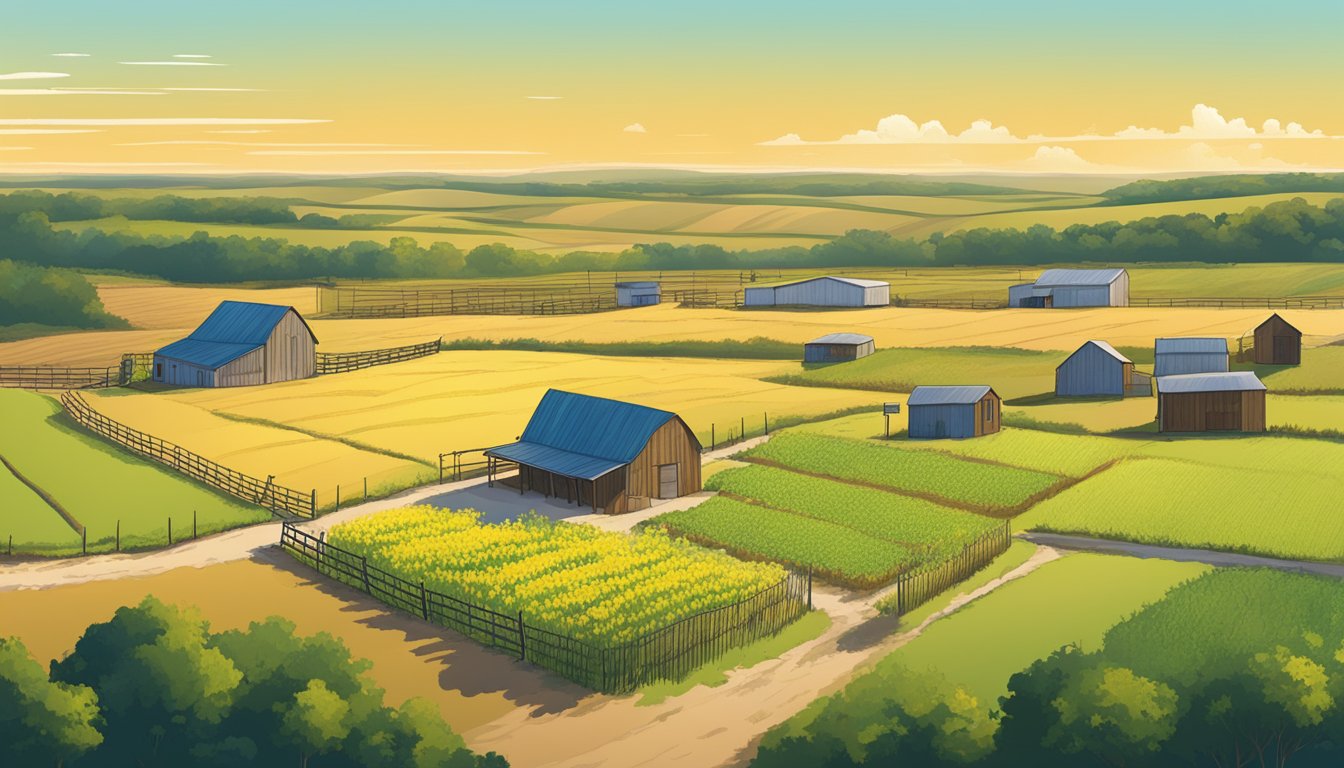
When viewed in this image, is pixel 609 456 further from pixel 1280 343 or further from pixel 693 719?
pixel 1280 343

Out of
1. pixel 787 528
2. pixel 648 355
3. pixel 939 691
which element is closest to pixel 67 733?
pixel 939 691

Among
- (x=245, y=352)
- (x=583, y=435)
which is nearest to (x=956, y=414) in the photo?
(x=583, y=435)

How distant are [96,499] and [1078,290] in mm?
93692

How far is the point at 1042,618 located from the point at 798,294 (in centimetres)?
9876

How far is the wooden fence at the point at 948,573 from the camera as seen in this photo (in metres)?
48.9

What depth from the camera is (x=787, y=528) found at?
58.6 meters

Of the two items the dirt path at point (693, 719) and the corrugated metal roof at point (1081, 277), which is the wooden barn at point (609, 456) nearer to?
the dirt path at point (693, 719)

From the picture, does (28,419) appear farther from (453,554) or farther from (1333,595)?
(1333,595)

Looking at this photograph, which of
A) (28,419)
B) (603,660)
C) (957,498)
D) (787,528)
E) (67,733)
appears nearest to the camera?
(67,733)

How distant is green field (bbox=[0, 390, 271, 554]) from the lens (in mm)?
59531

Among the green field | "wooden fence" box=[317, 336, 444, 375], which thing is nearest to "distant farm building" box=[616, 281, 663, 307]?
"wooden fence" box=[317, 336, 444, 375]

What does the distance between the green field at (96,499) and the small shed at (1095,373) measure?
4762 centimetres

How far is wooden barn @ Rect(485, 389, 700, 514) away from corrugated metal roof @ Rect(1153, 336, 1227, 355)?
38.4m

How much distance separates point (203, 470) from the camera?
70938 millimetres
